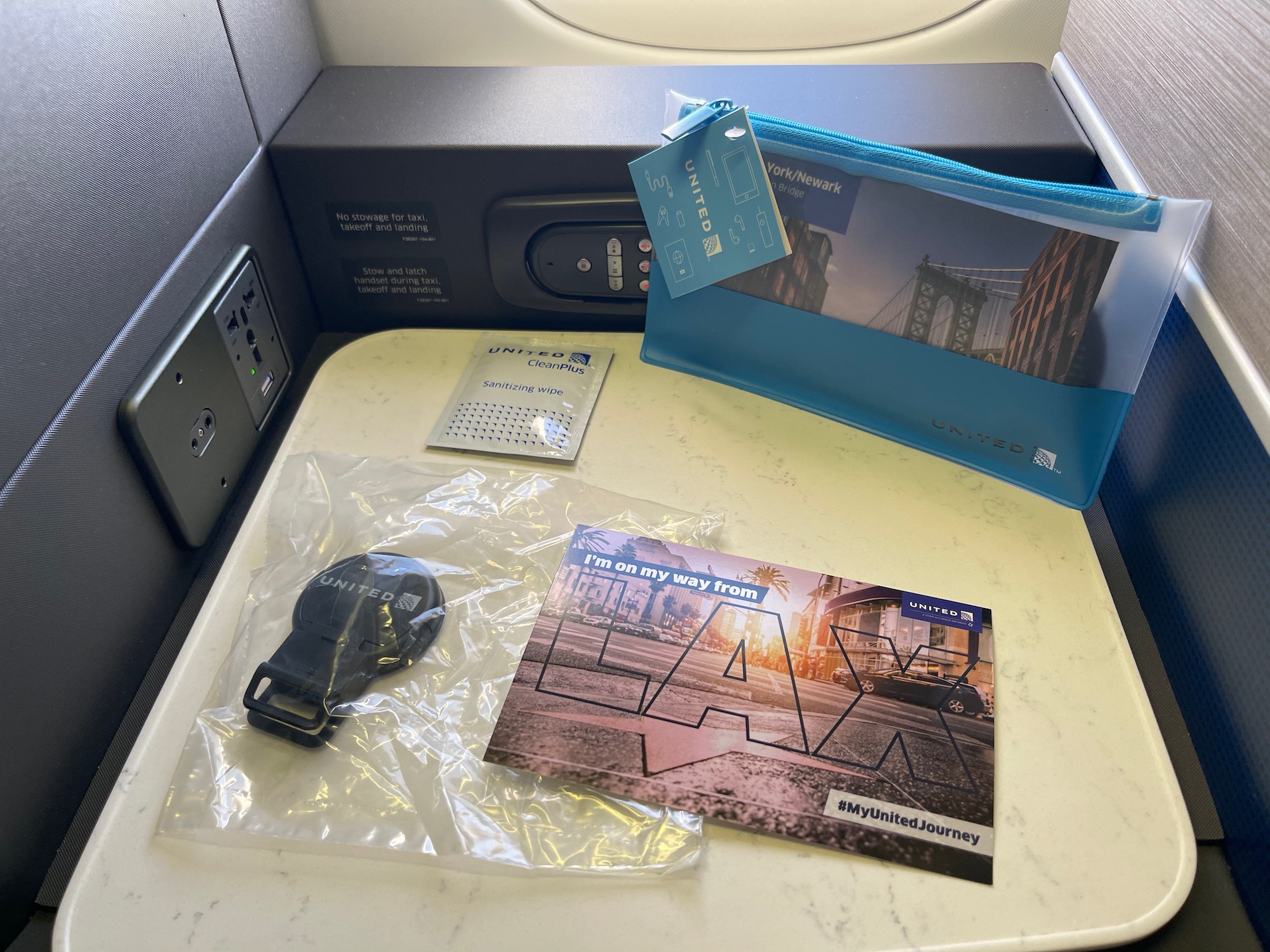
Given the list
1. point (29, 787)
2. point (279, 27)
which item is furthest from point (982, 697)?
point (279, 27)

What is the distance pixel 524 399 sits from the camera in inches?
30.2

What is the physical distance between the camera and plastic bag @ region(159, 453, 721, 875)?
50 cm

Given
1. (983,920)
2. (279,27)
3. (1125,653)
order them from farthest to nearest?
(279,27) → (1125,653) → (983,920)

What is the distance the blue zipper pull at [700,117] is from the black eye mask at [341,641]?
0.38 m

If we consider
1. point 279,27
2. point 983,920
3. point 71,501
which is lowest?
point 983,920

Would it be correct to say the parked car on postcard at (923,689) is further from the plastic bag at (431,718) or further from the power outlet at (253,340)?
the power outlet at (253,340)

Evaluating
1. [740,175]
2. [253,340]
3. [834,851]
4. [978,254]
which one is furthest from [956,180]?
[253,340]

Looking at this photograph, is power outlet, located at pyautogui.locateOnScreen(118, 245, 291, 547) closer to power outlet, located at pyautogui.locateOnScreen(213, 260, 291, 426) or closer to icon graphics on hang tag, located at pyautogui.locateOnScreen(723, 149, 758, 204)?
power outlet, located at pyautogui.locateOnScreen(213, 260, 291, 426)

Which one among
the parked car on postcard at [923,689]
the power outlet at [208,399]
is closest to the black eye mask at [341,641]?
the power outlet at [208,399]

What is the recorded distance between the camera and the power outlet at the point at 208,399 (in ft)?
1.98

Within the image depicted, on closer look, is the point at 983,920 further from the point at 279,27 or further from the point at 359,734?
the point at 279,27

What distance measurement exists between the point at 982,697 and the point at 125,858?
20.5 inches

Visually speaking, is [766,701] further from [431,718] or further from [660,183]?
[660,183]

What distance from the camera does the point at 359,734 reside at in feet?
1.78
